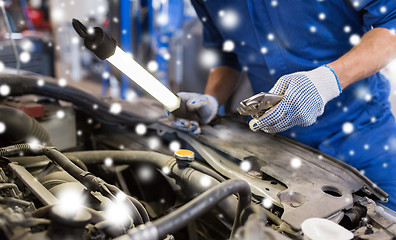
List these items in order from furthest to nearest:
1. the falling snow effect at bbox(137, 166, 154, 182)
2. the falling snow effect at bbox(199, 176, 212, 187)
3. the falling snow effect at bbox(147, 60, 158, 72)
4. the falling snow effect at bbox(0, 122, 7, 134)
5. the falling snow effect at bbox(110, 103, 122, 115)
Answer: the falling snow effect at bbox(147, 60, 158, 72) → the falling snow effect at bbox(110, 103, 122, 115) → the falling snow effect at bbox(137, 166, 154, 182) → the falling snow effect at bbox(0, 122, 7, 134) → the falling snow effect at bbox(199, 176, 212, 187)

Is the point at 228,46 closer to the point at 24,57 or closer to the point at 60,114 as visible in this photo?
the point at 60,114

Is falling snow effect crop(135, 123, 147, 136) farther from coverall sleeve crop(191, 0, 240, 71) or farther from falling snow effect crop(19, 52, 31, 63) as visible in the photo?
falling snow effect crop(19, 52, 31, 63)

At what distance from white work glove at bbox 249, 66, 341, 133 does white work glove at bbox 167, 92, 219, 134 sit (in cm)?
32

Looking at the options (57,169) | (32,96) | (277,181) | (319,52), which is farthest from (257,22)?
(32,96)

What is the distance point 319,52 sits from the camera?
59.1 inches

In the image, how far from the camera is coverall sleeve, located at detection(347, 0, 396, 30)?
121cm

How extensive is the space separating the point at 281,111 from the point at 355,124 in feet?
2.14

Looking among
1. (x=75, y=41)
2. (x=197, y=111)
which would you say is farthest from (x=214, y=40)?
(x=75, y=41)

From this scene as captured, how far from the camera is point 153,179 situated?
53.3 inches

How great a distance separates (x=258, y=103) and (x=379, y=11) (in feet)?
2.07

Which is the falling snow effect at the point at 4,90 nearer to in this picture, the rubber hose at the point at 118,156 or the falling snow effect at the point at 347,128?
the rubber hose at the point at 118,156

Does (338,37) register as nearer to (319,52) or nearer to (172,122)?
(319,52)

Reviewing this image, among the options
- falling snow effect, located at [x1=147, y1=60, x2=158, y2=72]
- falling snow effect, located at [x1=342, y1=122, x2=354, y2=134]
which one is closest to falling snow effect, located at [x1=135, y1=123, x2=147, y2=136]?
falling snow effect, located at [x1=342, y1=122, x2=354, y2=134]

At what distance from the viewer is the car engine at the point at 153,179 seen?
2.23 ft
